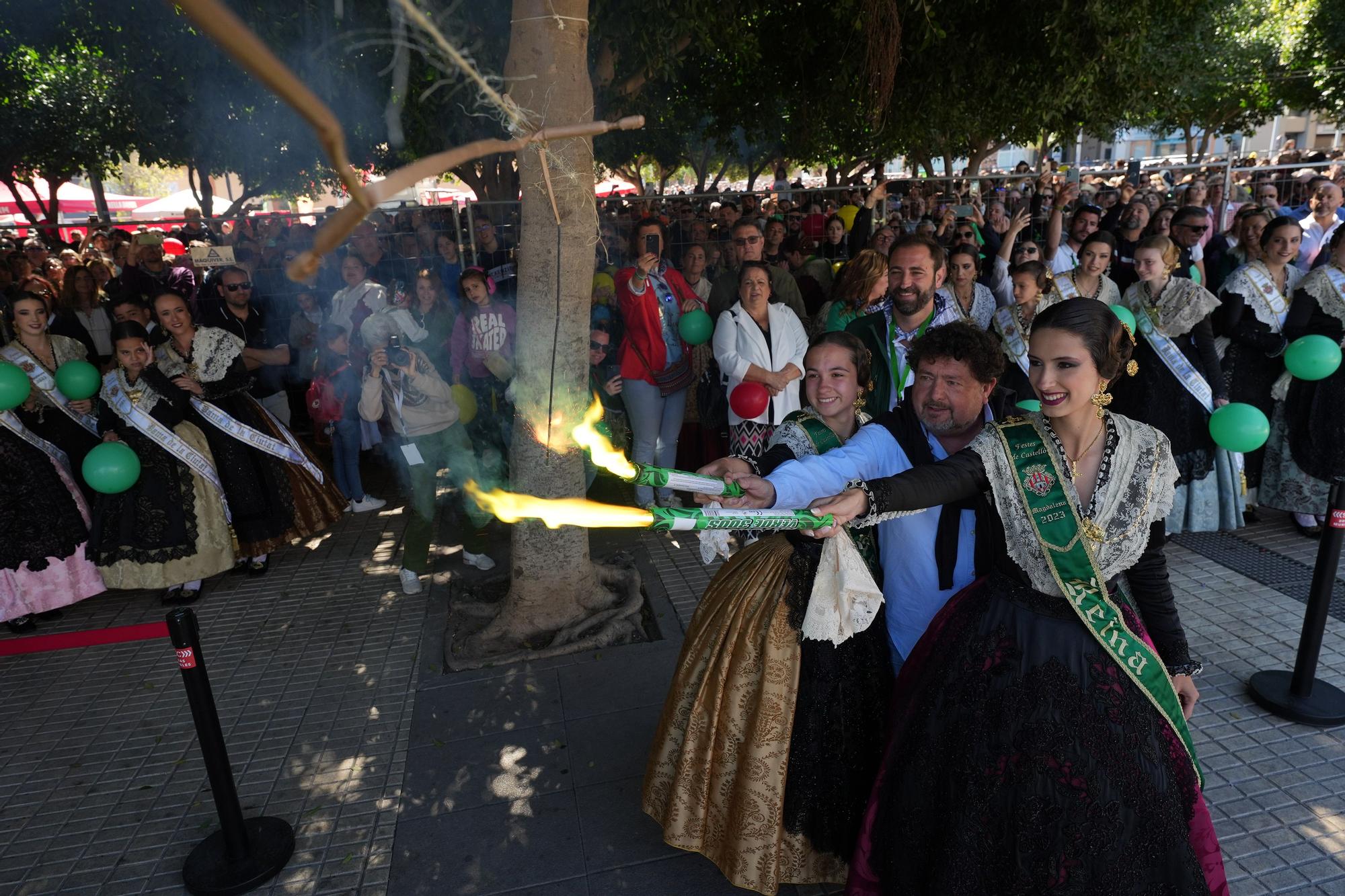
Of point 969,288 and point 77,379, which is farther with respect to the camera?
point 969,288

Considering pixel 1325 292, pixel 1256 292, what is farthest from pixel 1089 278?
pixel 1325 292

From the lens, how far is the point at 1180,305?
506cm

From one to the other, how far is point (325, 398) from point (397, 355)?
121 centimetres

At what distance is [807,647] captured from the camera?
258 centimetres

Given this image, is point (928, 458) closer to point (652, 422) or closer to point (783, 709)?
point (783, 709)

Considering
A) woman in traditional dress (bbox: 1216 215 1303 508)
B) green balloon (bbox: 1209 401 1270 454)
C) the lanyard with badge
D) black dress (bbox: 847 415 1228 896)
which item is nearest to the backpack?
the lanyard with badge

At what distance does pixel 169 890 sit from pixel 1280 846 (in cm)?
413

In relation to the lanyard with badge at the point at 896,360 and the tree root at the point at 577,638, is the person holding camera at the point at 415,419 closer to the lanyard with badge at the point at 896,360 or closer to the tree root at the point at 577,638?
the tree root at the point at 577,638

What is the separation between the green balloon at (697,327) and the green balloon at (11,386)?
3.96 m

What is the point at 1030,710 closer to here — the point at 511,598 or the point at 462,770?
the point at 462,770

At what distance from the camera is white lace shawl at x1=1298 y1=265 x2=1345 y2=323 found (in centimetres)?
513

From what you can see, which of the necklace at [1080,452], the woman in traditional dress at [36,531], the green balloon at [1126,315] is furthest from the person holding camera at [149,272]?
the necklace at [1080,452]

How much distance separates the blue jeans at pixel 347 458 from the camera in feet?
21.7

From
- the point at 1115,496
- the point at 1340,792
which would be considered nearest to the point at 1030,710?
the point at 1115,496
